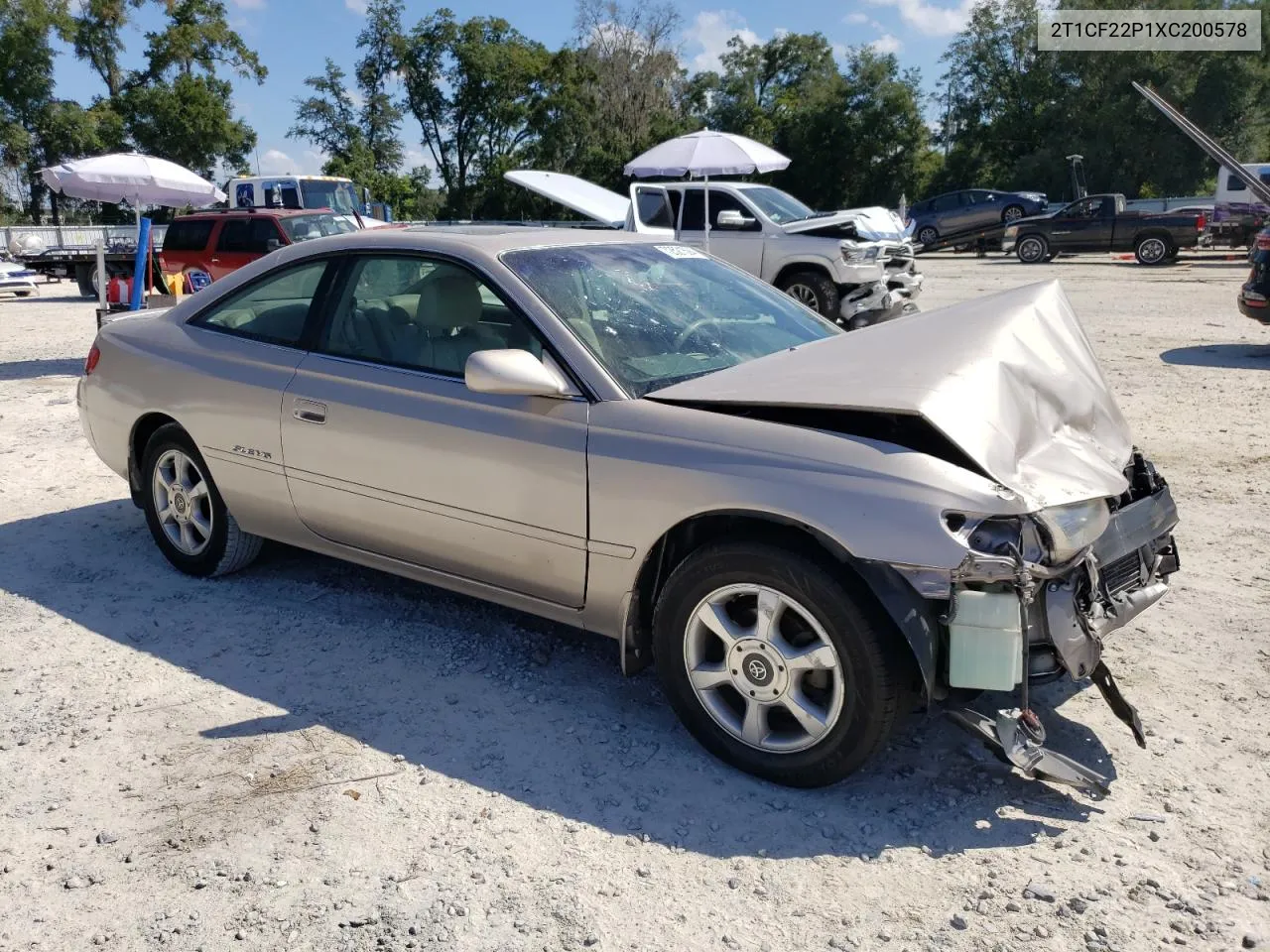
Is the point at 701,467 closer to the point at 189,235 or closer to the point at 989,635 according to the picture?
the point at 989,635

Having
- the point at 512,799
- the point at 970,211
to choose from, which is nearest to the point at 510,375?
the point at 512,799

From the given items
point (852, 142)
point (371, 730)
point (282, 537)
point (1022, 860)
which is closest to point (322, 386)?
point (282, 537)

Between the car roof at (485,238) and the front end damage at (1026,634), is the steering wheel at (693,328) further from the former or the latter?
the front end damage at (1026,634)

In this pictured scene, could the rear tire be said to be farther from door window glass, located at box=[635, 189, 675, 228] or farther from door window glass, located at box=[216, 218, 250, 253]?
door window glass, located at box=[216, 218, 250, 253]

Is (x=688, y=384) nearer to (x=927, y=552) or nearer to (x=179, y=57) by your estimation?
(x=927, y=552)

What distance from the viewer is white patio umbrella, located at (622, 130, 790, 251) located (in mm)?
13609

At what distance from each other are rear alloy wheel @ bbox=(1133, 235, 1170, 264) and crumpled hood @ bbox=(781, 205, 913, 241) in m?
12.9

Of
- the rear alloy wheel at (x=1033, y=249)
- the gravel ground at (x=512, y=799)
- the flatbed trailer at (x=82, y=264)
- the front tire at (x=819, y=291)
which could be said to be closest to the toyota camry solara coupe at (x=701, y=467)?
the gravel ground at (x=512, y=799)

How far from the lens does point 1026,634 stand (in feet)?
9.57

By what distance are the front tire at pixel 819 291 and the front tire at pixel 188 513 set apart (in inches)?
383

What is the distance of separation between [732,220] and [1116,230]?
14.4m

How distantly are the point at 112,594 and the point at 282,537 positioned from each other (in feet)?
3.16

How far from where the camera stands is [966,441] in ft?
10.00

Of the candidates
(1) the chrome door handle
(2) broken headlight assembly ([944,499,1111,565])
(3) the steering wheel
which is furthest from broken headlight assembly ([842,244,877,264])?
(2) broken headlight assembly ([944,499,1111,565])
